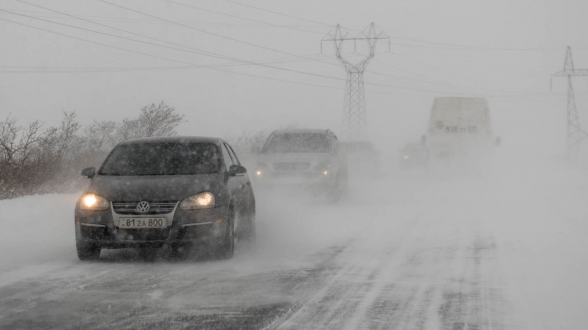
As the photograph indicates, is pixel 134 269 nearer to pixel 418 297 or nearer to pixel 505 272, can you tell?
pixel 418 297

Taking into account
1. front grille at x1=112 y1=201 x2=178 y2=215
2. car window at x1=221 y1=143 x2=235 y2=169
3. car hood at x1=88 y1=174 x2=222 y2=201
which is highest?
car window at x1=221 y1=143 x2=235 y2=169

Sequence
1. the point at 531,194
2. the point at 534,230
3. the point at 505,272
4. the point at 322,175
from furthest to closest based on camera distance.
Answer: the point at 531,194
the point at 322,175
the point at 534,230
the point at 505,272

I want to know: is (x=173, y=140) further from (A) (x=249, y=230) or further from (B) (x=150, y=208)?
(B) (x=150, y=208)

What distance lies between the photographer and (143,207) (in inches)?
334

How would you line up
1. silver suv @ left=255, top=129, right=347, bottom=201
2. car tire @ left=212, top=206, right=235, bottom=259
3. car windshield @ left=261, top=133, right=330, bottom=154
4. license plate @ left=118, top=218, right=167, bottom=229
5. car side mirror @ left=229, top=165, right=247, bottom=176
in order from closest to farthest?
license plate @ left=118, top=218, right=167, bottom=229
car tire @ left=212, top=206, right=235, bottom=259
car side mirror @ left=229, top=165, right=247, bottom=176
silver suv @ left=255, top=129, right=347, bottom=201
car windshield @ left=261, top=133, right=330, bottom=154

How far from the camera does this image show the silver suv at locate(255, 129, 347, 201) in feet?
56.5

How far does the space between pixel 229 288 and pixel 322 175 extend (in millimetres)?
10405

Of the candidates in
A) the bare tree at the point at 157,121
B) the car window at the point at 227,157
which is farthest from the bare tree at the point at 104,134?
the car window at the point at 227,157

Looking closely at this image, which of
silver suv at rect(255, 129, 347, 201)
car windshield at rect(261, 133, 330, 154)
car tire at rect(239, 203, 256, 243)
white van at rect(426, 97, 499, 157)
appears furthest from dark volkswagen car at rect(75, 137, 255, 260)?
white van at rect(426, 97, 499, 157)

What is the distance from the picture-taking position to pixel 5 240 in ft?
35.1

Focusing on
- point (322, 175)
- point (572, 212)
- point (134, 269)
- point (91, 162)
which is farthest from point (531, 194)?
point (134, 269)

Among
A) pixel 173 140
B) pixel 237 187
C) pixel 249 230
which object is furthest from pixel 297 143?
pixel 237 187

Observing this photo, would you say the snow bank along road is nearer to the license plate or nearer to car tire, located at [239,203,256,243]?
car tire, located at [239,203,256,243]

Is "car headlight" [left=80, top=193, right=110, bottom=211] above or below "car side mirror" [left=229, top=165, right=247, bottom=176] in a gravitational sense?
below
